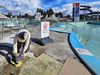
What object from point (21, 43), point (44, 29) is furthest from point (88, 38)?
point (21, 43)

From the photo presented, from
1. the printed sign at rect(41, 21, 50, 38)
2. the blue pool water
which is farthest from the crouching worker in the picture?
the blue pool water

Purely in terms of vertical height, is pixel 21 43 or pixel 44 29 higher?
pixel 44 29

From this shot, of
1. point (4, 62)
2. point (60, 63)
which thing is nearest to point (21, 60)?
point (4, 62)

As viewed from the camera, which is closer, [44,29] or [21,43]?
[21,43]

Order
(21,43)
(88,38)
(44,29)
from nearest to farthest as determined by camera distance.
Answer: (21,43)
(44,29)
(88,38)

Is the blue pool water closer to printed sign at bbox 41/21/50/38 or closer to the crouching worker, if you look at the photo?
printed sign at bbox 41/21/50/38

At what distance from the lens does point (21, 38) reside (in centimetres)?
612

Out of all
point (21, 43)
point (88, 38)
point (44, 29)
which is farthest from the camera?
point (88, 38)

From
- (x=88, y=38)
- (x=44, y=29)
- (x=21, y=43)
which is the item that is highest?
(x=44, y=29)

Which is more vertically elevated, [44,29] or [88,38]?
[44,29]

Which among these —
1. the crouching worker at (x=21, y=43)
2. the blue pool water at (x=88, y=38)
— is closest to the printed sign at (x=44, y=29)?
the blue pool water at (x=88, y=38)

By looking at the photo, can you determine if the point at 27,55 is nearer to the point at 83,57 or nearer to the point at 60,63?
the point at 60,63

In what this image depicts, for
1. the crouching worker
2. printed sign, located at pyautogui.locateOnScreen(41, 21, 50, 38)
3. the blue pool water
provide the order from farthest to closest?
the blue pool water < printed sign, located at pyautogui.locateOnScreen(41, 21, 50, 38) < the crouching worker

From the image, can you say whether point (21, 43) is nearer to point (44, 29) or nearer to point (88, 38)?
point (44, 29)
